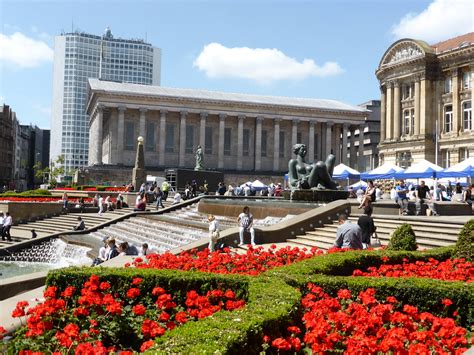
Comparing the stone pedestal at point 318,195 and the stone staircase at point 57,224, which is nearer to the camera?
the stone pedestal at point 318,195

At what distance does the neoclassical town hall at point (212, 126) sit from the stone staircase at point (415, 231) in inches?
2178

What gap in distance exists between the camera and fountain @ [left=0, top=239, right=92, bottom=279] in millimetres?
20938

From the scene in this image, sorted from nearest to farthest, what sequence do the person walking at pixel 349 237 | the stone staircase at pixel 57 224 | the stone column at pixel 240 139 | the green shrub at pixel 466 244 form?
the green shrub at pixel 466 244
the person walking at pixel 349 237
the stone staircase at pixel 57 224
the stone column at pixel 240 139

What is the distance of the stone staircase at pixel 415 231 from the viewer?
615 inches

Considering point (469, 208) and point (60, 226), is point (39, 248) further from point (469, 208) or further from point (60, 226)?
point (469, 208)

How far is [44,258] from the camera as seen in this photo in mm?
23469

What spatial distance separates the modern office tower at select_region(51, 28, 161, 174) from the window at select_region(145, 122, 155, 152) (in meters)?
77.4

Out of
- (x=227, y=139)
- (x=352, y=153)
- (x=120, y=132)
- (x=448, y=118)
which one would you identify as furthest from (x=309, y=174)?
(x=352, y=153)

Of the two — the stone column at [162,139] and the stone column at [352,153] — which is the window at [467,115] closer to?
the stone column at [352,153]

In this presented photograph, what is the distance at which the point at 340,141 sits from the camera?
83.6 metres

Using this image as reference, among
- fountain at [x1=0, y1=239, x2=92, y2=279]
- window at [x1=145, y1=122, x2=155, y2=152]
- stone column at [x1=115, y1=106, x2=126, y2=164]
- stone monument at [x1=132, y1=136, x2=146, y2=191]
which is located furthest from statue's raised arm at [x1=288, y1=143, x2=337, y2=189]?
window at [x1=145, y1=122, x2=155, y2=152]

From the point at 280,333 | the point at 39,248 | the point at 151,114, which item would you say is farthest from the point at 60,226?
the point at 151,114

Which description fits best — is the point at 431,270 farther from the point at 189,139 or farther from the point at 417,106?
the point at 189,139

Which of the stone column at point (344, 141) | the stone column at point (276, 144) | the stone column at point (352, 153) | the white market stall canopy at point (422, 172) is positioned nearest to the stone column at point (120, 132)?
the stone column at point (276, 144)
